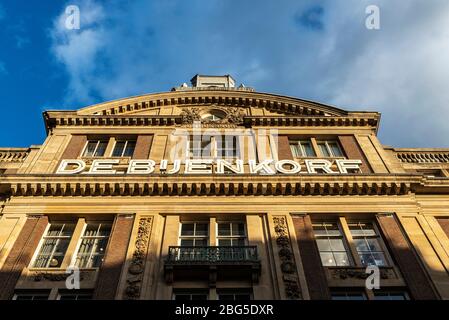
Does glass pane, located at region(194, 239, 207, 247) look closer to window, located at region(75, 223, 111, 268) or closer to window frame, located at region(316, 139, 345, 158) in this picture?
window, located at region(75, 223, 111, 268)

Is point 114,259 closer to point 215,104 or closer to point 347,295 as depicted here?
point 347,295

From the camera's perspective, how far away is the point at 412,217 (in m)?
19.2

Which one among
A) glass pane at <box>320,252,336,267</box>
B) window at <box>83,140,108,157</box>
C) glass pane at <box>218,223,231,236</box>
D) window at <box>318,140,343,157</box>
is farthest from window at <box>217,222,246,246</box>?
window at <box>83,140,108,157</box>

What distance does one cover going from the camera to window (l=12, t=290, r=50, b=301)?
15688 mm

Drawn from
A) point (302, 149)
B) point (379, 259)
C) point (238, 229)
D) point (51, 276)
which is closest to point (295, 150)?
point (302, 149)

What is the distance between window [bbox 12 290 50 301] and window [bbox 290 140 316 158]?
1496cm

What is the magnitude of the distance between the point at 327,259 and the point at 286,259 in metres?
2.08

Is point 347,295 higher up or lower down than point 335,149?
lower down

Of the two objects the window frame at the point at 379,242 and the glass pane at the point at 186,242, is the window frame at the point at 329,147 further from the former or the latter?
the glass pane at the point at 186,242

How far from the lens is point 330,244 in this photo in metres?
18.7

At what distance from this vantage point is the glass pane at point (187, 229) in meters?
19.2

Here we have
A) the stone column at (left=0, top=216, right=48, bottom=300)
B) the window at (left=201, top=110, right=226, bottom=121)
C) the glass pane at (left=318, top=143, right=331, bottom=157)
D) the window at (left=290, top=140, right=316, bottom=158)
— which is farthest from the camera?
the window at (left=201, top=110, right=226, bottom=121)

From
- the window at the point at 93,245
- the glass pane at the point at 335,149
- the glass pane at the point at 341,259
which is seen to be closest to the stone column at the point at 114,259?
the window at the point at 93,245

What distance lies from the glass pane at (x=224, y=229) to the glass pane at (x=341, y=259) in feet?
15.8
